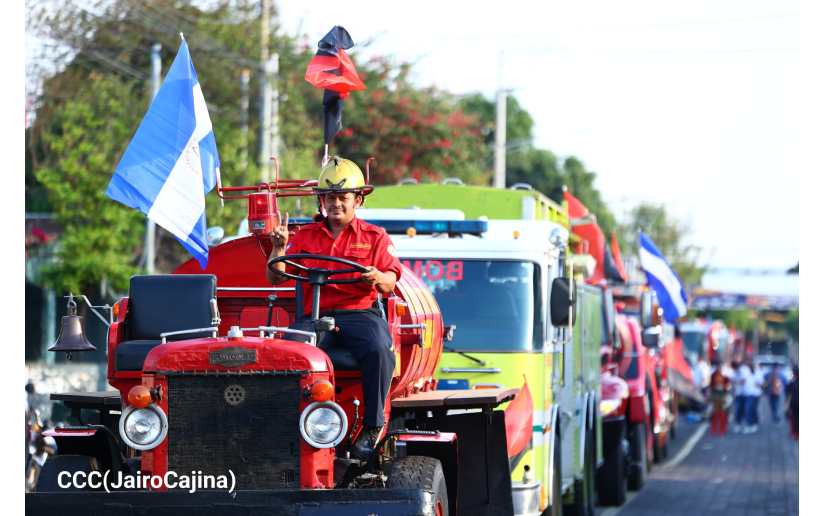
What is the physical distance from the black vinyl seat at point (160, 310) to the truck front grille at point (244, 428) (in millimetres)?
929

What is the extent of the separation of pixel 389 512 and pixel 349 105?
99.6ft

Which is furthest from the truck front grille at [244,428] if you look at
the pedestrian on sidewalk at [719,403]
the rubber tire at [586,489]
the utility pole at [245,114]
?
the pedestrian on sidewalk at [719,403]

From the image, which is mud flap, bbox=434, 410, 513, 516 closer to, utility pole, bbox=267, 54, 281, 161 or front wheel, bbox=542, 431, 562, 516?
front wheel, bbox=542, 431, 562, 516

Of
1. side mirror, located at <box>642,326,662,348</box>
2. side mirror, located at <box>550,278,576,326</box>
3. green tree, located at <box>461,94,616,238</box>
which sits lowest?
side mirror, located at <box>642,326,662,348</box>

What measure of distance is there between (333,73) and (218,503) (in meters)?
5.33

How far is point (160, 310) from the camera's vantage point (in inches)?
387

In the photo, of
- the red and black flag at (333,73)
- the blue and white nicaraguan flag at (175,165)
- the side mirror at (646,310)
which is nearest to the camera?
the blue and white nicaraguan flag at (175,165)

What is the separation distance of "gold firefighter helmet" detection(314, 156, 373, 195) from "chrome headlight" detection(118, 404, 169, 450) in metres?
1.67

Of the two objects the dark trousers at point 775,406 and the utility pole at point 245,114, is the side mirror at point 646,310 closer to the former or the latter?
the utility pole at point 245,114

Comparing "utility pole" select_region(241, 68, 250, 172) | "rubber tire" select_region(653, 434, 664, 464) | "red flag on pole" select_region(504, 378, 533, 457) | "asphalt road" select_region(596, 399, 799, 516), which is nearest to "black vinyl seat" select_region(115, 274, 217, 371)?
"red flag on pole" select_region(504, 378, 533, 457)

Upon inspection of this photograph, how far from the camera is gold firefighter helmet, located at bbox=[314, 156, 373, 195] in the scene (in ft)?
30.9

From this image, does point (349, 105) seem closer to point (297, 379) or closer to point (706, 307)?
point (297, 379)

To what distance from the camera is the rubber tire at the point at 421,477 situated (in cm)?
895

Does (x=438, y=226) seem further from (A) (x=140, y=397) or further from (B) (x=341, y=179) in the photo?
(A) (x=140, y=397)
